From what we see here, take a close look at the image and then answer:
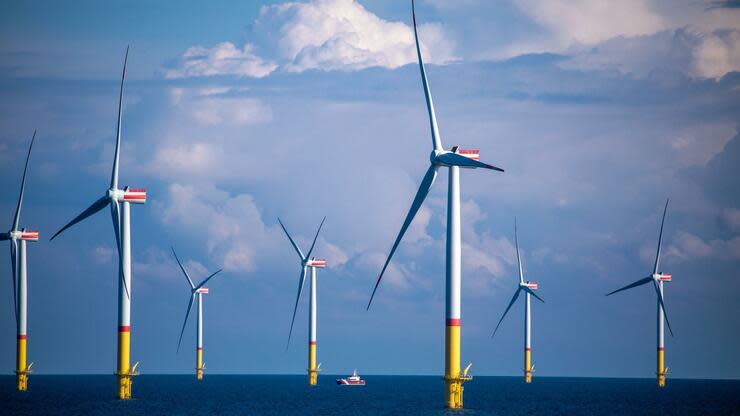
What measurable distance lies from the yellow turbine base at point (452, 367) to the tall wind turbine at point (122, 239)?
142 ft

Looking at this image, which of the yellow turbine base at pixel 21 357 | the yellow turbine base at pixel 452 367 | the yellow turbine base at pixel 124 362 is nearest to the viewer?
the yellow turbine base at pixel 452 367

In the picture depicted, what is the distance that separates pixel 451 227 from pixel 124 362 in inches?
1953

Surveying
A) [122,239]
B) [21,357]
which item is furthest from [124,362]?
[21,357]

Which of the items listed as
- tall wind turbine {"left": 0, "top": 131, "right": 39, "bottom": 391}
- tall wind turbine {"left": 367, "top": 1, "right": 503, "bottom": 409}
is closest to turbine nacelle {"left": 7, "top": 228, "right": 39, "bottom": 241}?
tall wind turbine {"left": 0, "top": 131, "right": 39, "bottom": 391}

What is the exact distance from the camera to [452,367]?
9744 cm

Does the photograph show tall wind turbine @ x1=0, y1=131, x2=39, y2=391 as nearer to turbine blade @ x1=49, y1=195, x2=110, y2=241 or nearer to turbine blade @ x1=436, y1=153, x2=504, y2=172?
turbine blade @ x1=49, y1=195, x2=110, y2=241

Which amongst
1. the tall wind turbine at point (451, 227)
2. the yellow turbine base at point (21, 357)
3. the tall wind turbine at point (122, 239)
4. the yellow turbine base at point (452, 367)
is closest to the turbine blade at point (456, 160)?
the tall wind turbine at point (451, 227)

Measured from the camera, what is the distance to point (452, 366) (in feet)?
319

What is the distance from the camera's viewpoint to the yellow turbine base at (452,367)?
95.9m

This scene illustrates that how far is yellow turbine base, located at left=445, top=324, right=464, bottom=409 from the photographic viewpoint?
95938 mm

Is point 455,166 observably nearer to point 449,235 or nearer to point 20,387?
point 449,235

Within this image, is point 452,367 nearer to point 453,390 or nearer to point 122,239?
point 453,390

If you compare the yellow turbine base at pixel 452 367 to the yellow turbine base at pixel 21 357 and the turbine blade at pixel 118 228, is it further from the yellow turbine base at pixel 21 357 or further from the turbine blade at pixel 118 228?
the yellow turbine base at pixel 21 357

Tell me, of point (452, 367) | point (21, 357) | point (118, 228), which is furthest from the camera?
point (21, 357)
